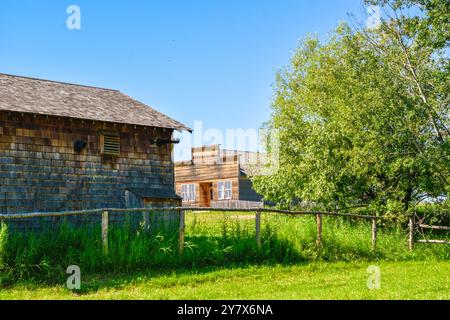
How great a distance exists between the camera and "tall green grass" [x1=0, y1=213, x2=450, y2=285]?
13773mm

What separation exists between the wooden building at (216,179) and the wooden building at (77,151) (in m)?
19.3

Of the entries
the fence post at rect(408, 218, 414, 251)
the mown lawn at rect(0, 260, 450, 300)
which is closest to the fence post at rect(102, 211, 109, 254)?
the mown lawn at rect(0, 260, 450, 300)

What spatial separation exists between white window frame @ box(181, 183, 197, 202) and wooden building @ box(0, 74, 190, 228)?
72.4 feet

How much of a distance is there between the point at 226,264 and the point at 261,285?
2.46m

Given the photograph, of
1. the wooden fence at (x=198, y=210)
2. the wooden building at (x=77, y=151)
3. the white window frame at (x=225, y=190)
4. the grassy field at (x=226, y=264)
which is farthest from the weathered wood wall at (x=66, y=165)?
the white window frame at (x=225, y=190)

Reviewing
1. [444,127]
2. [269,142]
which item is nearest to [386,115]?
[444,127]

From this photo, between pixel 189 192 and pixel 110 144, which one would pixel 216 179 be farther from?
pixel 110 144

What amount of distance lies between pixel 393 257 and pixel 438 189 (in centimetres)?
457

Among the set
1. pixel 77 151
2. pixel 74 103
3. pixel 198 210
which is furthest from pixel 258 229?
pixel 74 103

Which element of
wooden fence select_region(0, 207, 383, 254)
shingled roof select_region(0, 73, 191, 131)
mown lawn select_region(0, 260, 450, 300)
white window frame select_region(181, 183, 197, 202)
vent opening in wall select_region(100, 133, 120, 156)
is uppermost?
shingled roof select_region(0, 73, 191, 131)

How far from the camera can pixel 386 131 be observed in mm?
20516

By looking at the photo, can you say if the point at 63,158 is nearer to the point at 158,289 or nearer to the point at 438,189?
the point at 158,289

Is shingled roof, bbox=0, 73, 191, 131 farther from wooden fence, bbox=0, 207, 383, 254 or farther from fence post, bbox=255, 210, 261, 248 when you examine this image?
fence post, bbox=255, 210, 261, 248

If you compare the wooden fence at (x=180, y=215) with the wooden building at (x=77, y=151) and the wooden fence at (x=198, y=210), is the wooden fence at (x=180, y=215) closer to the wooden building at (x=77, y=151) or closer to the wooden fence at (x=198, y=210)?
the wooden fence at (x=198, y=210)
